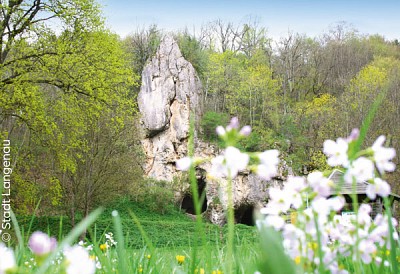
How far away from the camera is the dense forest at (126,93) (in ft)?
49.8

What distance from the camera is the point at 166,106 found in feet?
102

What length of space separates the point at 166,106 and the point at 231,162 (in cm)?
3062

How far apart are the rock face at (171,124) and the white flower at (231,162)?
28.6 metres

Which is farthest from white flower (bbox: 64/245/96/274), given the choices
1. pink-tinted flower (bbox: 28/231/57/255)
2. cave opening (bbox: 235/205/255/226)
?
cave opening (bbox: 235/205/255/226)

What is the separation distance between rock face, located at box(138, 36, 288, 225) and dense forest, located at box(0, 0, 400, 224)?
4.39 feet

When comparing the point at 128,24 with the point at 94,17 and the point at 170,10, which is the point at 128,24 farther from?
the point at 94,17

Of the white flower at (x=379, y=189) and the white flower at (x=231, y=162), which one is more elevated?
the white flower at (x=231, y=162)

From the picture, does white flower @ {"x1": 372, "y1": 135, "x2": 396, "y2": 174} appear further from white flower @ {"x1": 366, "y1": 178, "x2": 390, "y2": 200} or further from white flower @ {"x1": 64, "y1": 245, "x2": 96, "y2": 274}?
white flower @ {"x1": 64, "y1": 245, "x2": 96, "y2": 274}

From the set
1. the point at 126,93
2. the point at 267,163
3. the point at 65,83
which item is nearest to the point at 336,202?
the point at 267,163

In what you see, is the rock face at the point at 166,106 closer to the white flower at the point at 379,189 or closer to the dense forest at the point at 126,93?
the dense forest at the point at 126,93

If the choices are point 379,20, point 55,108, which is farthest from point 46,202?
point 379,20

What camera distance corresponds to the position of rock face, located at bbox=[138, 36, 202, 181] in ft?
101

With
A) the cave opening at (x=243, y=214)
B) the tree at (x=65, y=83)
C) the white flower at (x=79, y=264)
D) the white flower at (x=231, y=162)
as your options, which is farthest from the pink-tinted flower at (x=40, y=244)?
the cave opening at (x=243, y=214)

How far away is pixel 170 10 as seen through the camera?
46.7 metres
